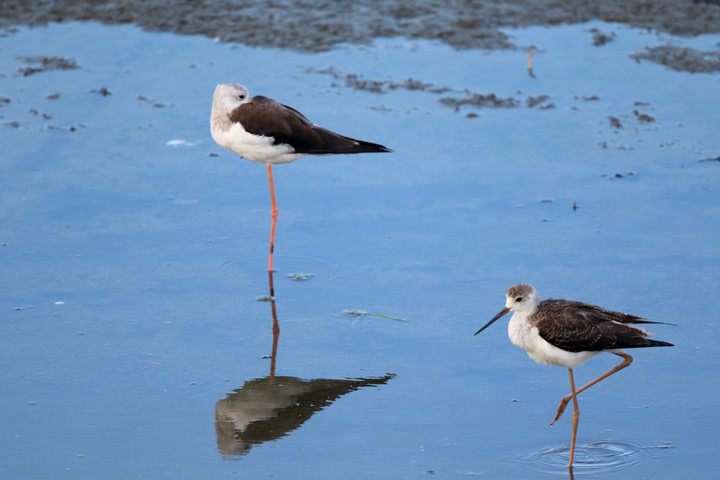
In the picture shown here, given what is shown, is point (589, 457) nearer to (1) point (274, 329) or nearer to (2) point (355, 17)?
(1) point (274, 329)

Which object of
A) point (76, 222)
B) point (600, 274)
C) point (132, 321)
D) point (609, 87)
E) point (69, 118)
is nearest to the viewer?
point (132, 321)

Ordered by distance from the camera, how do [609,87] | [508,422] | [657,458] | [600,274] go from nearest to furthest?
1. [657,458]
2. [508,422]
3. [600,274]
4. [609,87]

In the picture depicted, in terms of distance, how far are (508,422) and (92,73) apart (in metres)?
6.33

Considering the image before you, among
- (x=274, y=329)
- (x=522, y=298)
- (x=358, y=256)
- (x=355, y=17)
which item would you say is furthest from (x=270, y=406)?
(x=355, y=17)

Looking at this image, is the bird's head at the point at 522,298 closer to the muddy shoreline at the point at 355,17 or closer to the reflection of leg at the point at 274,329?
the reflection of leg at the point at 274,329

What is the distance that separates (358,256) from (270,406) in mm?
1840

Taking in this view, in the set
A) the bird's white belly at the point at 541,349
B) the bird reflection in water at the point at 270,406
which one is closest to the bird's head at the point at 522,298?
the bird's white belly at the point at 541,349

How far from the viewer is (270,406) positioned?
4.95 metres

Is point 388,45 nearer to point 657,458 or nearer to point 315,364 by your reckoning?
point 315,364

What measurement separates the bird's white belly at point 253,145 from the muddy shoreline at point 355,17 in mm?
3812

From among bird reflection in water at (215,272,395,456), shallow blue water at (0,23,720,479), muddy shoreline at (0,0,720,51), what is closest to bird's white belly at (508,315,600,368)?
shallow blue water at (0,23,720,479)

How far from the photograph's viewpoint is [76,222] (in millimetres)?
6945

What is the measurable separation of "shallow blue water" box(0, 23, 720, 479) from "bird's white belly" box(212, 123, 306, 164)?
22.0 inches

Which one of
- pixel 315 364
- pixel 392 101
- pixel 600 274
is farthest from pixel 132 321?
pixel 392 101
